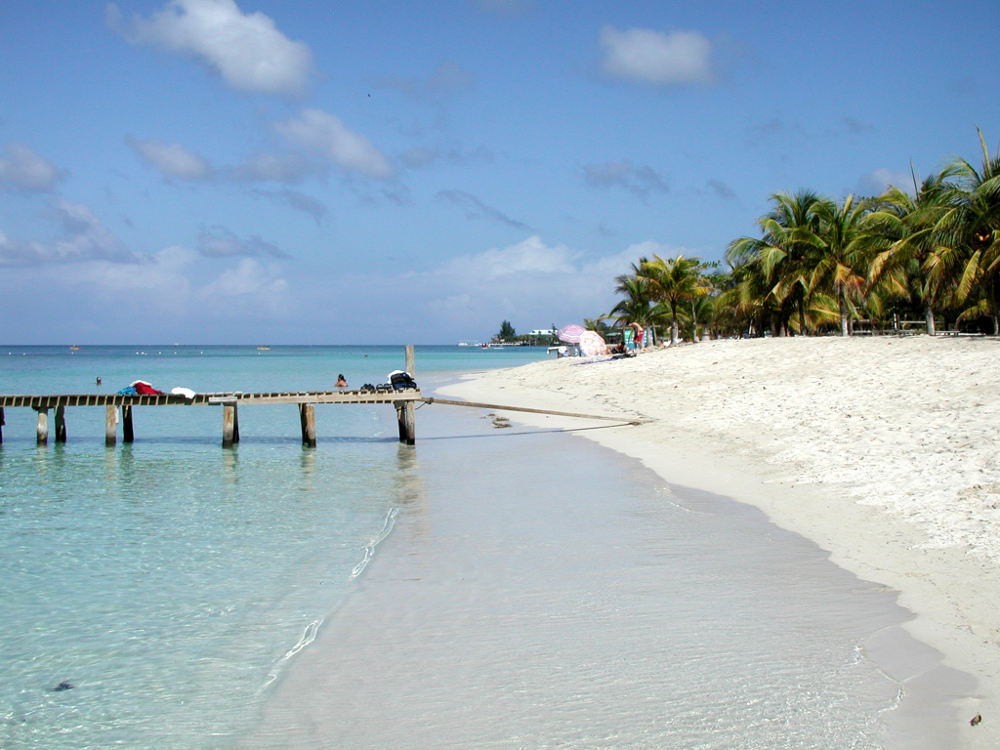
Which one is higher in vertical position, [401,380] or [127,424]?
[401,380]

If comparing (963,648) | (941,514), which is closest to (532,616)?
(963,648)

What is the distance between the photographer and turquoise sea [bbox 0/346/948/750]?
15.5 feet

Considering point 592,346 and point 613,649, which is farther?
point 592,346

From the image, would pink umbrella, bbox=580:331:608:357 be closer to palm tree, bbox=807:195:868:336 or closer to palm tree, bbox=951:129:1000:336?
palm tree, bbox=807:195:868:336

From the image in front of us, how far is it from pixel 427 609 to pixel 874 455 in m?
7.00

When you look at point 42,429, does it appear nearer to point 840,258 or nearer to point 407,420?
point 407,420

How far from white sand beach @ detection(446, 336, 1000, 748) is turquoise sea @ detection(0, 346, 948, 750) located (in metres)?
0.43

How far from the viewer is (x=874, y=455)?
10820 millimetres

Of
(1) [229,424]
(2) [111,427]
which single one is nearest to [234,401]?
(1) [229,424]

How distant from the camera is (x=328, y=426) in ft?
76.9

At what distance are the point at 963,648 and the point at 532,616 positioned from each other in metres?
2.96

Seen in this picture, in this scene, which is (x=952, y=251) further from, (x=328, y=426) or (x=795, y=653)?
(x=795, y=653)

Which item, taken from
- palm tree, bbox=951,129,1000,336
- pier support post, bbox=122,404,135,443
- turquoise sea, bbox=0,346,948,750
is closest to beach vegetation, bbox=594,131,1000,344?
palm tree, bbox=951,129,1000,336

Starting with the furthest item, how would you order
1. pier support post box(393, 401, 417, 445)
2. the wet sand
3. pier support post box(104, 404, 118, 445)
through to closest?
pier support post box(104, 404, 118, 445) < pier support post box(393, 401, 417, 445) < the wet sand
